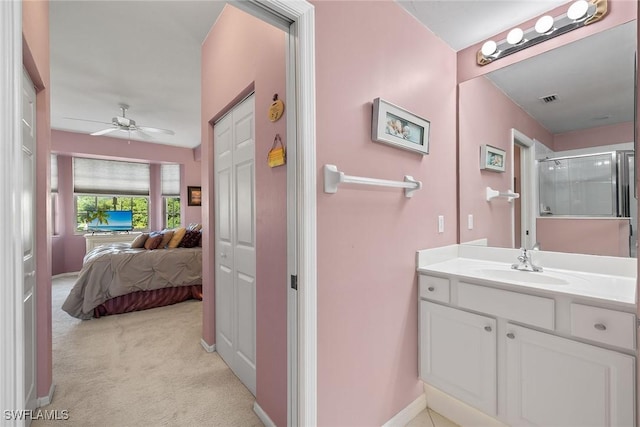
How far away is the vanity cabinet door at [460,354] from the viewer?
1474 mm

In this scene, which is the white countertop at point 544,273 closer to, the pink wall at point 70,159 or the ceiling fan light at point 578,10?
the ceiling fan light at point 578,10

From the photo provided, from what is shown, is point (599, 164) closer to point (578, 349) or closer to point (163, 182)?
point (578, 349)

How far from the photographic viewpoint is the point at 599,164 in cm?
162

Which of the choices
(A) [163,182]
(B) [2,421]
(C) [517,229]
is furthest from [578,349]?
(A) [163,182]

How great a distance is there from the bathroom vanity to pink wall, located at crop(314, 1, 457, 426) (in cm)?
18

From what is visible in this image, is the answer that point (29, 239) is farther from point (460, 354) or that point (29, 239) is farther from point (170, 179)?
point (170, 179)

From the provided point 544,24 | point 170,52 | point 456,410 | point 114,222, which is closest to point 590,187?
point 544,24

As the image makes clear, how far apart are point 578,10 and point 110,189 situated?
7.40m

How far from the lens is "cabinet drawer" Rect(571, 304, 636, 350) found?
112 centimetres

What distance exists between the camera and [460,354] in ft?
Result: 5.20

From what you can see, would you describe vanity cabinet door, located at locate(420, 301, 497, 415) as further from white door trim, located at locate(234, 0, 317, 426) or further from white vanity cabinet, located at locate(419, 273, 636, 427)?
white door trim, located at locate(234, 0, 317, 426)

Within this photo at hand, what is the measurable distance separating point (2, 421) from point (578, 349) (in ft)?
6.35

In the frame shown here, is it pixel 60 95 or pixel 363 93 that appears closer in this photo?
pixel 363 93

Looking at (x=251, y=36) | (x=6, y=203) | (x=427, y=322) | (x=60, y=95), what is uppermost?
(x=60, y=95)
